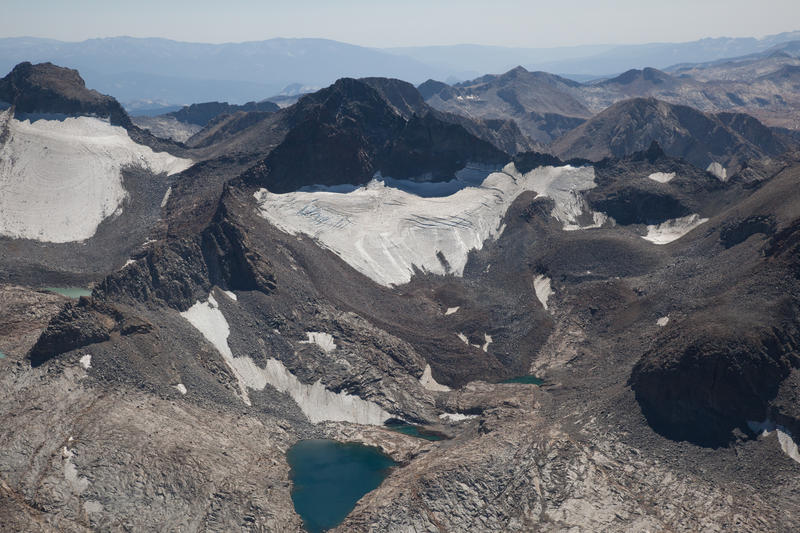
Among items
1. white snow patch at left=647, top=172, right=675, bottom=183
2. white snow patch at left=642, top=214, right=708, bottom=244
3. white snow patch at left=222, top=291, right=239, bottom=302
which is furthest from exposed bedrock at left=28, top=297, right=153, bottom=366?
white snow patch at left=647, top=172, right=675, bottom=183

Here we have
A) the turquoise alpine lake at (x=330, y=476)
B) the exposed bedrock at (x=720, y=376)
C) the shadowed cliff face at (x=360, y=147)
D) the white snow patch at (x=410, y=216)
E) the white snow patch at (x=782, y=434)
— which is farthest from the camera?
the shadowed cliff face at (x=360, y=147)

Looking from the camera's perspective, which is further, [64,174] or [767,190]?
[64,174]

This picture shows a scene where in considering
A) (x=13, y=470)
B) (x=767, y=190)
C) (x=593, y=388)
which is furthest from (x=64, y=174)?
(x=767, y=190)

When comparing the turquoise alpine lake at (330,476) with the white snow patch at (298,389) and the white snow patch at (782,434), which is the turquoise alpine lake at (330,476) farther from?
the white snow patch at (782,434)

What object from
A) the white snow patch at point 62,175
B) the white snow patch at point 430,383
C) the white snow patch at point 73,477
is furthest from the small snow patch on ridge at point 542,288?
the white snow patch at point 62,175

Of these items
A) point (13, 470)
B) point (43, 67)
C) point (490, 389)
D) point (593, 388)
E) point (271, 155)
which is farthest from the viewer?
point (43, 67)

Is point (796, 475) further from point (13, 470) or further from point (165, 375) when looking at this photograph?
point (13, 470)
